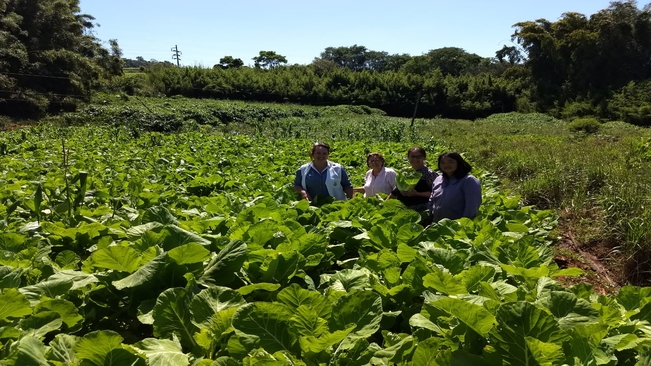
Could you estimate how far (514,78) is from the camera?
174 feet

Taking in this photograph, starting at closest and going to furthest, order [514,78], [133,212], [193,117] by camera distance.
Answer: [133,212] < [193,117] < [514,78]

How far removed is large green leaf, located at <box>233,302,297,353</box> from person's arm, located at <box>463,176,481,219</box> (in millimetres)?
3268

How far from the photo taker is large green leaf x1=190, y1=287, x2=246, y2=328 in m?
1.33

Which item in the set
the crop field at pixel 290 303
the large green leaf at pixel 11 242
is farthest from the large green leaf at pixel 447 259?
the large green leaf at pixel 11 242

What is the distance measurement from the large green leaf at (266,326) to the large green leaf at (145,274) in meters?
0.41

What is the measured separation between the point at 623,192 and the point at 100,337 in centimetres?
688

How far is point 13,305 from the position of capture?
1.26 m

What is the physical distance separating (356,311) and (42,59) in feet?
111

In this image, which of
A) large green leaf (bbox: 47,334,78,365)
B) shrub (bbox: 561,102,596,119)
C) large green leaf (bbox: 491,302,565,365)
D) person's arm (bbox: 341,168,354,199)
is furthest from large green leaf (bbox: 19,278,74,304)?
shrub (bbox: 561,102,596,119)

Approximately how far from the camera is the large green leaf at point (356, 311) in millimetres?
1330

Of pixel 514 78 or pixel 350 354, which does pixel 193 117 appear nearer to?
pixel 350 354

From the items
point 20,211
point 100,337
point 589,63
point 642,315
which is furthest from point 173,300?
point 589,63

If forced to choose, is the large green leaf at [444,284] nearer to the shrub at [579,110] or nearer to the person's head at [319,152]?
the person's head at [319,152]

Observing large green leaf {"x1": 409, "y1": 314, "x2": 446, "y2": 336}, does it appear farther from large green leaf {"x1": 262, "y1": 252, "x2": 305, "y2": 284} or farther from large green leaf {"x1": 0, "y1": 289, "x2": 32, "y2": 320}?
large green leaf {"x1": 0, "y1": 289, "x2": 32, "y2": 320}
